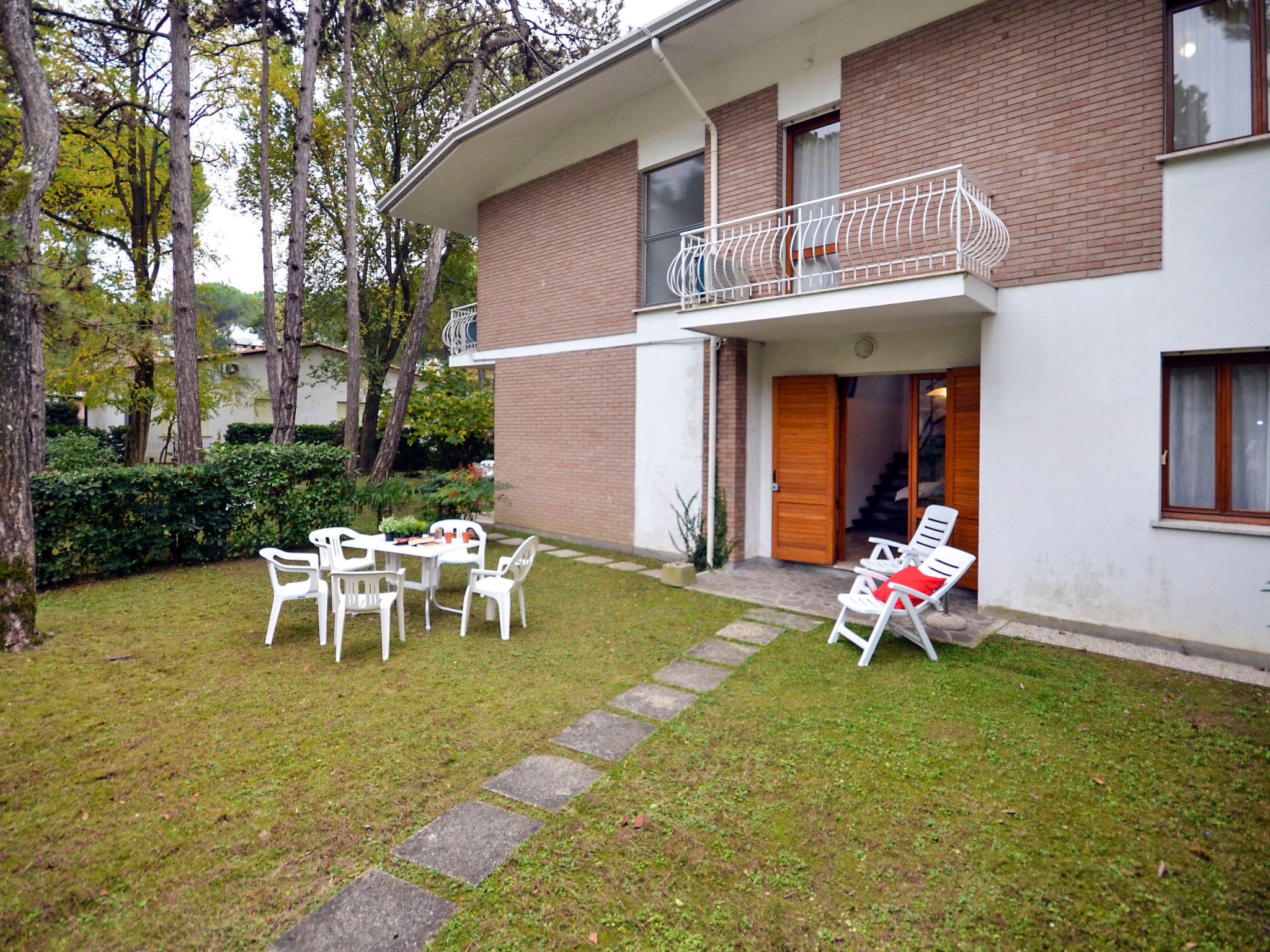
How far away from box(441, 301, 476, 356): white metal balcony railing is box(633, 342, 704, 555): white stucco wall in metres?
5.09

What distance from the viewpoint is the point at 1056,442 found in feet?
19.0

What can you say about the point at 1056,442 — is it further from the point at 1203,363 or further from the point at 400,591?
the point at 400,591

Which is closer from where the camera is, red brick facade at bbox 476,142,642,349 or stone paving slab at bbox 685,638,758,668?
stone paving slab at bbox 685,638,758,668

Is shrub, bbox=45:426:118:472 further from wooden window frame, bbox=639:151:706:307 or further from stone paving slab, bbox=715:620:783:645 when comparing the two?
stone paving slab, bbox=715:620:783:645

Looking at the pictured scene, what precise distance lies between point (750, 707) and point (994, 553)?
3.38 m

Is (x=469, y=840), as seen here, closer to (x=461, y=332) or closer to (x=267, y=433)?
(x=461, y=332)

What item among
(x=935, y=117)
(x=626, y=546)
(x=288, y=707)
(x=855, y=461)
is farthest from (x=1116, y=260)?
(x=288, y=707)

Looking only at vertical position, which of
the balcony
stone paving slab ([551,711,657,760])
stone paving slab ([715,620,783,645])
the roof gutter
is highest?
the roof gutter

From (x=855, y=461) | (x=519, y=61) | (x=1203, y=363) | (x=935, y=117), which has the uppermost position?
(x=519, y=61)

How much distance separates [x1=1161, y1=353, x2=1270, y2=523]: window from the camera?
16.9 feet

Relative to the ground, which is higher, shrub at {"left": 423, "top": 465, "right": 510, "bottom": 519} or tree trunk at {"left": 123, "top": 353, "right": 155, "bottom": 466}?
tree trunk at {"left": 123, "top": 353, "right": 155, "bottom": 466}

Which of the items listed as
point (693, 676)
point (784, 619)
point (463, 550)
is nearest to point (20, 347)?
point (463, 550)

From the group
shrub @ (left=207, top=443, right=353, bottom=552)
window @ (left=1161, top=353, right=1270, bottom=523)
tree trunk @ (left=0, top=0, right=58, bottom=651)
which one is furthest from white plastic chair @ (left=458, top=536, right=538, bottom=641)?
window @ (left=1161, top=353, right=1270, bottom=523)

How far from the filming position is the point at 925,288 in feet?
18.7
